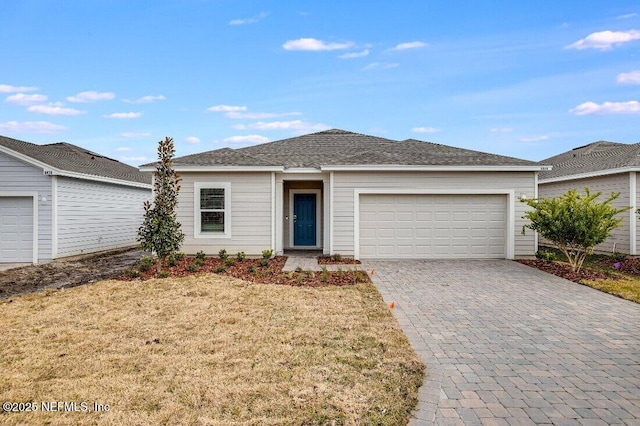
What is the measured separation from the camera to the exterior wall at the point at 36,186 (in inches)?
454

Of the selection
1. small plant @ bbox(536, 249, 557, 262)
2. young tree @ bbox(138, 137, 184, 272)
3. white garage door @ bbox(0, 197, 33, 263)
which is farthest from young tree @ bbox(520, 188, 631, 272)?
white garage door @ bbox(0, 197, 33, 263)

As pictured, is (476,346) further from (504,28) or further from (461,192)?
(504,28)

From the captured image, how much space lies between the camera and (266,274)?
9.29 m

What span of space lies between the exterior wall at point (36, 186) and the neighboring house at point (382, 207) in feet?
10.1

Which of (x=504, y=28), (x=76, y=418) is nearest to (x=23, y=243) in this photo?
(x=76, y=418)

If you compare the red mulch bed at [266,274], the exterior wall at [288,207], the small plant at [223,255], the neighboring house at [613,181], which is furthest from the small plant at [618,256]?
the small plant at [223,255]

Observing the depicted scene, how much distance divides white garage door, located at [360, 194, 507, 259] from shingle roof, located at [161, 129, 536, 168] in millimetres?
1222

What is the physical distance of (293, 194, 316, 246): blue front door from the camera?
13977 millimetres

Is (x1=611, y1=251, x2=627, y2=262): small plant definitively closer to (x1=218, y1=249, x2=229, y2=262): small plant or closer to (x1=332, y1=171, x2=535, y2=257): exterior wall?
(x1=332, y1=171, x2=535, y2=257): exterior wall

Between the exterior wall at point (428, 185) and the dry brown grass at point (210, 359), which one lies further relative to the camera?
the exterior wall at point (428, 185)

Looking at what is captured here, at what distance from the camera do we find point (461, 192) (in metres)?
11.7

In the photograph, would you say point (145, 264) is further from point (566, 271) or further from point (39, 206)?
point (566, 271)

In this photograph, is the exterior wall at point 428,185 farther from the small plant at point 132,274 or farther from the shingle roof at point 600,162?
the small plant at point 132,274

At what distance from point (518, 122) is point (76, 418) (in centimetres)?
1912
